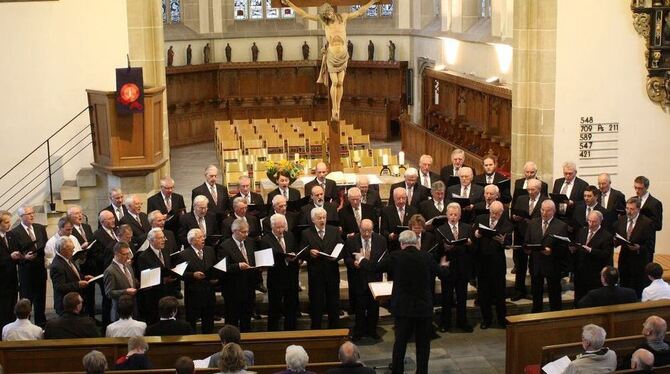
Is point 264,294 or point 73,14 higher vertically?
point 73,14

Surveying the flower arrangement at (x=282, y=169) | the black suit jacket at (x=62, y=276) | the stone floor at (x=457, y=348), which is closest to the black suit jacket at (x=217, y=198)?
the stone floor at (x=457, y=348)

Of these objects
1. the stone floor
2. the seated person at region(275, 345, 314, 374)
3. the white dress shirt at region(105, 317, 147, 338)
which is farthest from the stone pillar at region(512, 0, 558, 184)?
the seated person at region(275, 345, 314, 374)

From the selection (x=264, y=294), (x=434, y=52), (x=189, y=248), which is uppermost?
(x=434, y=52)

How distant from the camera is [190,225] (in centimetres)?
1101

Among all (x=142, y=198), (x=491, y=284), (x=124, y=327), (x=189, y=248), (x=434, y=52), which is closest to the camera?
Result: (x=124, y=327)

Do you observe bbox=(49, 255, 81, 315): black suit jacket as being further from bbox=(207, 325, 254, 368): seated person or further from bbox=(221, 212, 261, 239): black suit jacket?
bbox=(207, 325, 254, 368): seated person

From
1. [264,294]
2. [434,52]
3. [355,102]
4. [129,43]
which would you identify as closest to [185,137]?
[355,102]

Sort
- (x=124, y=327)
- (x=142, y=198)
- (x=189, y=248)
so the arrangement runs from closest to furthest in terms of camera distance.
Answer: (x=124, y=327) < (x=189, y=248) < (x=142, y=198)

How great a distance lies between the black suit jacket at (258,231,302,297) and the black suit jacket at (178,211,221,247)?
33.7 inches

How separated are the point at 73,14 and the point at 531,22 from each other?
593cm

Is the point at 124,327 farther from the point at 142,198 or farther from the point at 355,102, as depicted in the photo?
the point at 355,102

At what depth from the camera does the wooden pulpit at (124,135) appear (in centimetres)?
1212

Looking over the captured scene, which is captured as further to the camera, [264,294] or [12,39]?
[12,39]

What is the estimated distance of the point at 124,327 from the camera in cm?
848
